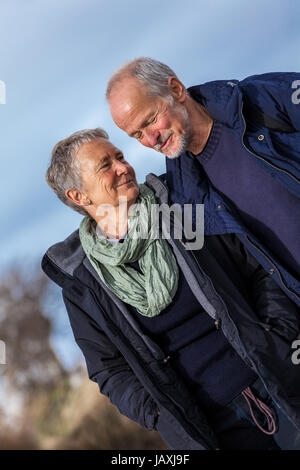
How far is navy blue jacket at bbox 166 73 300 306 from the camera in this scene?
165 cm

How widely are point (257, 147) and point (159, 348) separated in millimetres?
735

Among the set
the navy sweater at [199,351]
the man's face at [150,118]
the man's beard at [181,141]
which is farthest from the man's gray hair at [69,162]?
→ the navy sweater at [199,351]

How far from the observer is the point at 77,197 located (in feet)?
6.28

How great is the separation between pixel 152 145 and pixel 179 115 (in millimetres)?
146

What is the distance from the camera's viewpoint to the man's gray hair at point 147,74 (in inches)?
72.9

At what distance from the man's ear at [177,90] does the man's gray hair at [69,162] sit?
29 cm

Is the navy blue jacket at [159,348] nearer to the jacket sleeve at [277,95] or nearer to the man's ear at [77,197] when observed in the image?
the man's ear at [77,197]

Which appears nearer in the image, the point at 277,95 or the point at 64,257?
the point at 277,95

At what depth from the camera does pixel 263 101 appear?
5.63 ft

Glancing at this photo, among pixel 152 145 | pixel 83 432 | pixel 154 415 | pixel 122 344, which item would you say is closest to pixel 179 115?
pixel 152 145

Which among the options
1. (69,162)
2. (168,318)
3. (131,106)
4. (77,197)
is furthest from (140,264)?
(131,106)

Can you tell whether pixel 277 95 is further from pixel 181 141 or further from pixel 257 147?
pixel 181 141

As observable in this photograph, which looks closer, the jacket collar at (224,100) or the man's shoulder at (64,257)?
the jacket collar at (224,100)

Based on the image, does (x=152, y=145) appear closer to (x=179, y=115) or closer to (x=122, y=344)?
(x=179, y=115)
